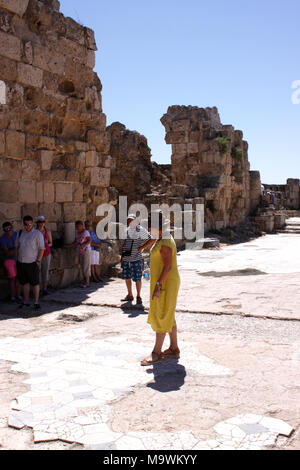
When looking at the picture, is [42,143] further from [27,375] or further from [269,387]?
[269,387]

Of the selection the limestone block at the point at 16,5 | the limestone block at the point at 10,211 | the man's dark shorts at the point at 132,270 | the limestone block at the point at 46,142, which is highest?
the limestone block at the point at 16,5

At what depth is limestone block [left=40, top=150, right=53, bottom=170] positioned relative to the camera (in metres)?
8.43

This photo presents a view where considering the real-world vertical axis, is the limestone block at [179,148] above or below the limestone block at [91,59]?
below

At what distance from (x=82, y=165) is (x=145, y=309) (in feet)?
11.7

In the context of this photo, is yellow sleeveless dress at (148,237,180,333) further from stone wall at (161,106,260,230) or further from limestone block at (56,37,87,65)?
stone wall at (161,106,260,230)

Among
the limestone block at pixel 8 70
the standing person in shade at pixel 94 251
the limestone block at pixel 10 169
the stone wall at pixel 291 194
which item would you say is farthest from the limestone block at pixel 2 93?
the stone wall at pixel 291 194

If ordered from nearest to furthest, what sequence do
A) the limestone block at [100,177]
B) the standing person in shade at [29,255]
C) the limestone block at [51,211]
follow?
1. the standing person in shade at [29,255]
2. the limestone block at [51,211]
3. the limestone block at [100,177]

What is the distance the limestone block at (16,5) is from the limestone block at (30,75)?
0.84 m

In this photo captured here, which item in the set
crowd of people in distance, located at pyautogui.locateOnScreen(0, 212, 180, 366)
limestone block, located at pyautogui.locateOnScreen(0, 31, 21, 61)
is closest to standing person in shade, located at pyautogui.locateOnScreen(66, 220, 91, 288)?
crowd of people in distance, located at pyautogui.locateOnScreen(0, 212, 180, 366)

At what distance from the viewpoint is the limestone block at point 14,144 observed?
7746mm

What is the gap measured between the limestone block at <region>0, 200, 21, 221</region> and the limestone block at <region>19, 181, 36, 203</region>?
0.61 feet

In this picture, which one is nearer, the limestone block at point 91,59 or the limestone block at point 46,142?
the limestone block at point 46,142

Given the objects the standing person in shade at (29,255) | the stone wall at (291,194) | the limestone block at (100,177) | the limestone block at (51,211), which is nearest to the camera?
the standing person in shade at (29,255)

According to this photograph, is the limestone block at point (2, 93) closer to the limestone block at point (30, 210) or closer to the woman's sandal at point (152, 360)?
the limestone block at point (30, 210)
